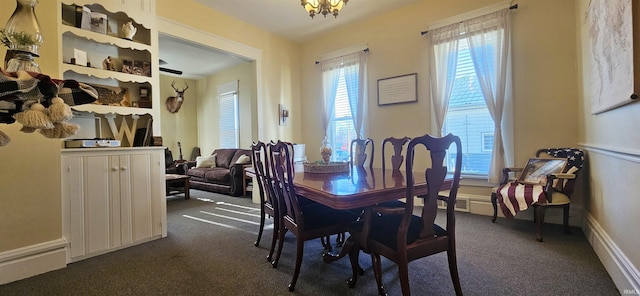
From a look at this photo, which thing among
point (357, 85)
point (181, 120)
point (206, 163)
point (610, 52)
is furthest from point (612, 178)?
point (181, 120)

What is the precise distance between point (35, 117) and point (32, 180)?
159cm

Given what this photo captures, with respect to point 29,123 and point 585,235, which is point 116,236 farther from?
point 585,235

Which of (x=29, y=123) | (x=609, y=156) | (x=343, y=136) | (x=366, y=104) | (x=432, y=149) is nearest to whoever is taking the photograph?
(x=29, y=123)

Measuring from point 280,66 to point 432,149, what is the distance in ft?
13.5

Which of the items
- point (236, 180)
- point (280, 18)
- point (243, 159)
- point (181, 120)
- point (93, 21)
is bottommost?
point (236, 180)

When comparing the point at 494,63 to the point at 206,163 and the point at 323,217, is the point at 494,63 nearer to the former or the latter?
the point at 323,217

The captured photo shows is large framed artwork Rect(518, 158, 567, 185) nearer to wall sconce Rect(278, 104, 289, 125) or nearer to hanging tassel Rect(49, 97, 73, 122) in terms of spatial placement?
wall sconce Rect(278, 104, 289, 125)

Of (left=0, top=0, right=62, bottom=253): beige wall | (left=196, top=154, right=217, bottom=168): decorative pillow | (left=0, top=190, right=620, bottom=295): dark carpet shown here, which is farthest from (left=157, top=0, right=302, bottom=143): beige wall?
(left=0, top=190, right=620, bottom=295): dark carpet

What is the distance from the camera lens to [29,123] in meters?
1.02

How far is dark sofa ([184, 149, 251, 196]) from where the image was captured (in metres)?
5.19

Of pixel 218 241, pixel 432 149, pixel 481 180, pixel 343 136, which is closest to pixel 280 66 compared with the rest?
pixel 343 136

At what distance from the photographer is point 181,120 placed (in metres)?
7.34

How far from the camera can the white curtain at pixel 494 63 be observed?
3.21m

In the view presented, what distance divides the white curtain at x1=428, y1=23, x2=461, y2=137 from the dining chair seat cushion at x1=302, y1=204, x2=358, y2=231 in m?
2.21
